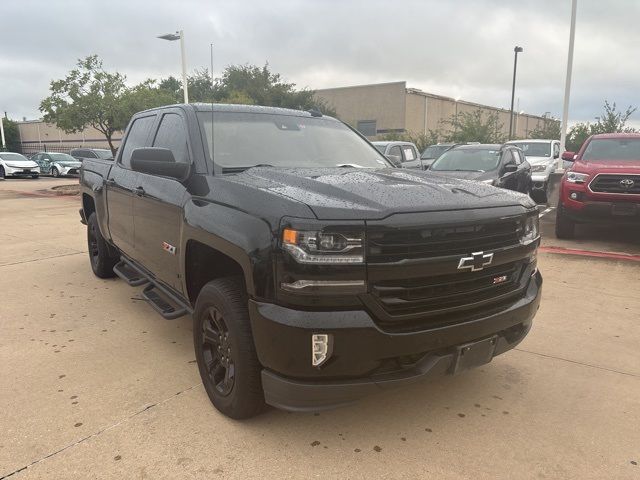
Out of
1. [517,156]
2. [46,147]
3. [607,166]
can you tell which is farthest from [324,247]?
[46,147]

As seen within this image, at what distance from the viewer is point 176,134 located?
12.2ft

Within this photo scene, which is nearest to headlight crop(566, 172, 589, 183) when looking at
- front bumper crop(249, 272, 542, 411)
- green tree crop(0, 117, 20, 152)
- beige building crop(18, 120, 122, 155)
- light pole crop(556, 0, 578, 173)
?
front bumper crop(249, 272, 542, 411)

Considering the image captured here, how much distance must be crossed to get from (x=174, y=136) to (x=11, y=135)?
6085 centimetres

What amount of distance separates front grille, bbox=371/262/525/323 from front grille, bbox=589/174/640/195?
5.68m

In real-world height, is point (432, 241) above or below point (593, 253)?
above

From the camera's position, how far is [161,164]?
10.1ft

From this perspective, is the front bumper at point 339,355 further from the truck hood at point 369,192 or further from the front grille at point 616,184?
the front grille at point 616,184

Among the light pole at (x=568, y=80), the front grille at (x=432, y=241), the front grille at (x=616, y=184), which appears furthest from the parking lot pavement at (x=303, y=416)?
the light pole at (x=568, y=80)

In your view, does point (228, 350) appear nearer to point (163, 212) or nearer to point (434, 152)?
point (163, 212)

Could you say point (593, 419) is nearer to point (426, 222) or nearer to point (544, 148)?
point (426, 222)

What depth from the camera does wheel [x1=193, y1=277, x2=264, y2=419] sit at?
2.56 meters

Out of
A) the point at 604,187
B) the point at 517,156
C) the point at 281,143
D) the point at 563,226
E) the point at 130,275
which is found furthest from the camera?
the point at 517,156

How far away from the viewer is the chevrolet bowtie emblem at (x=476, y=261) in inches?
97.6

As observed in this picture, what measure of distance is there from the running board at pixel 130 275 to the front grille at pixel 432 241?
2574 mm
